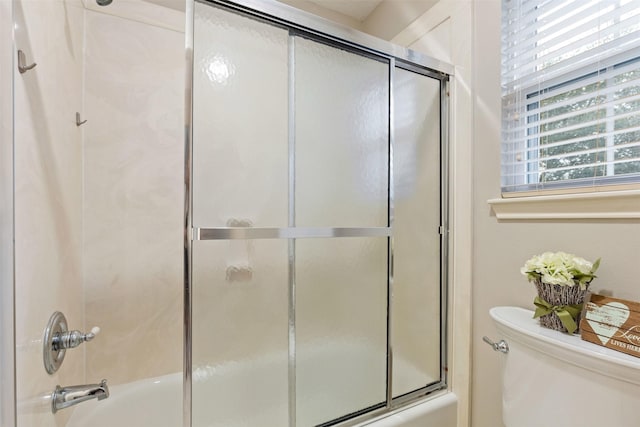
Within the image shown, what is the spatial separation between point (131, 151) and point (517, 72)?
1784 millimetres

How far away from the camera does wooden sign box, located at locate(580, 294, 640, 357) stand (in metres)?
0.73

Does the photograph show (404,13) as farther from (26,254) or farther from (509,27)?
(26,254)

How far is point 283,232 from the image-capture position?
1.04 m

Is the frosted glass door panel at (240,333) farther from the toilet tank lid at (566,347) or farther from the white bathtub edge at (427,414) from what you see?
the toilet tank lid at (566,347)

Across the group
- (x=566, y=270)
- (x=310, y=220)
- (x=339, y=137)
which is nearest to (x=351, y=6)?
(x=339, y=137)

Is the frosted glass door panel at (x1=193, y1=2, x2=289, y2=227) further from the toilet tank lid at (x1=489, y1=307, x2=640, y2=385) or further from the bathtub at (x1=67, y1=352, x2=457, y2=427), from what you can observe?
the toilet tank lid at (x1=489, y1=307, x2=640, y2=385)

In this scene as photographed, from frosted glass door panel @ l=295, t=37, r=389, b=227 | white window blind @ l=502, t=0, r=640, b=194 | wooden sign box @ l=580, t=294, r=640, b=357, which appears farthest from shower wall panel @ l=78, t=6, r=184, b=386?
wooden sign box @ l=580, t=294, r=640, b=357

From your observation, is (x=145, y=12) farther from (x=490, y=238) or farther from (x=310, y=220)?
(x=490, y=238)

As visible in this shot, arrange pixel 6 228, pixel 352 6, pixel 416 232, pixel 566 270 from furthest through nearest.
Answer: pixel 352 6, pixel 416 232, pixel 566 270, pixel 6 228

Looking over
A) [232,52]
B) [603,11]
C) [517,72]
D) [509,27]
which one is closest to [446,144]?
[517,72]

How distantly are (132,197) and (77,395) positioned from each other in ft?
3.01

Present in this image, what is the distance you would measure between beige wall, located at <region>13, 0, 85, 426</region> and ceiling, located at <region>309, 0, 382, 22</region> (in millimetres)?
1350

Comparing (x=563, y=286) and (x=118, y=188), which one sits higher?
(x=118, y=188)

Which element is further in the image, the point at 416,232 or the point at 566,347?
the point at 416,232
